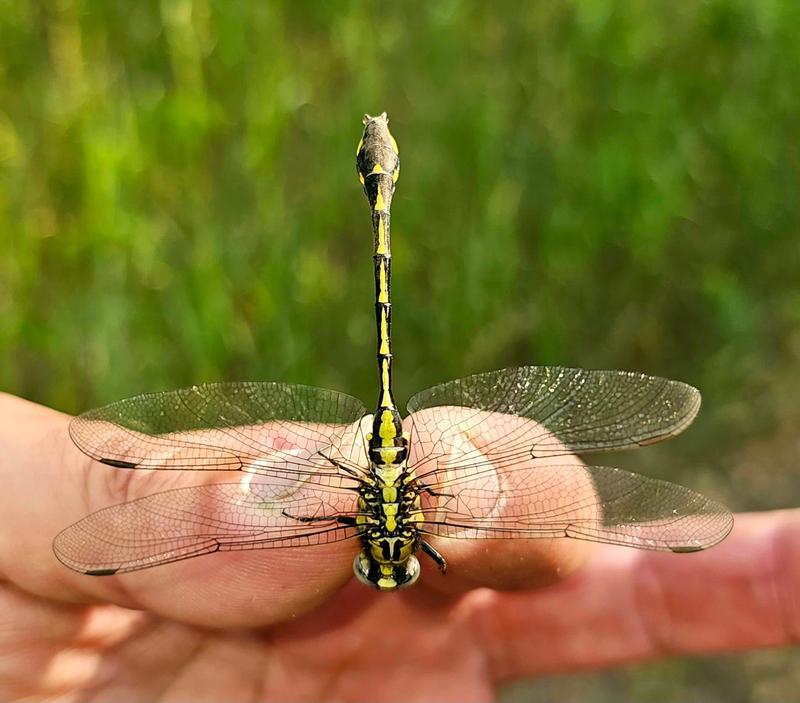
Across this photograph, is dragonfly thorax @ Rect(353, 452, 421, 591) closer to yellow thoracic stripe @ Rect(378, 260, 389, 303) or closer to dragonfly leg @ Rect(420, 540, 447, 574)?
dragonfly leg @ Rect(420, 540, 447, 574)

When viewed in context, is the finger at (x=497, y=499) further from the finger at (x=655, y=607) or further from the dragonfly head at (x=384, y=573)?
the finger at (x=655, y=607)

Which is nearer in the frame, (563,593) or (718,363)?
(563,593)

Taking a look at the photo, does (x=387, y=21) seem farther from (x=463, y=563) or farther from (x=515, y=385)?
(x=463, y=563)

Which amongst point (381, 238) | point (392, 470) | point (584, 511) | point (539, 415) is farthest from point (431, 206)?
point (584, 511)

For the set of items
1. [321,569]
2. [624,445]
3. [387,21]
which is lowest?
[321,569]

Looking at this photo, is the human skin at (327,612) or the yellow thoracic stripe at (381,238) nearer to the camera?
the human skin at (327,612)

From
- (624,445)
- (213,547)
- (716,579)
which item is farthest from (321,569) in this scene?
(716,579)

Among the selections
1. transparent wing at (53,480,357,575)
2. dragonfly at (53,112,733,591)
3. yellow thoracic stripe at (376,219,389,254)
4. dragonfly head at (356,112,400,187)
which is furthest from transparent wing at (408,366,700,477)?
dragonfly head at (356,112,400,187)

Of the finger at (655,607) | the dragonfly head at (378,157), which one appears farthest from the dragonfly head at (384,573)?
the dragonfly head at (378,157)
